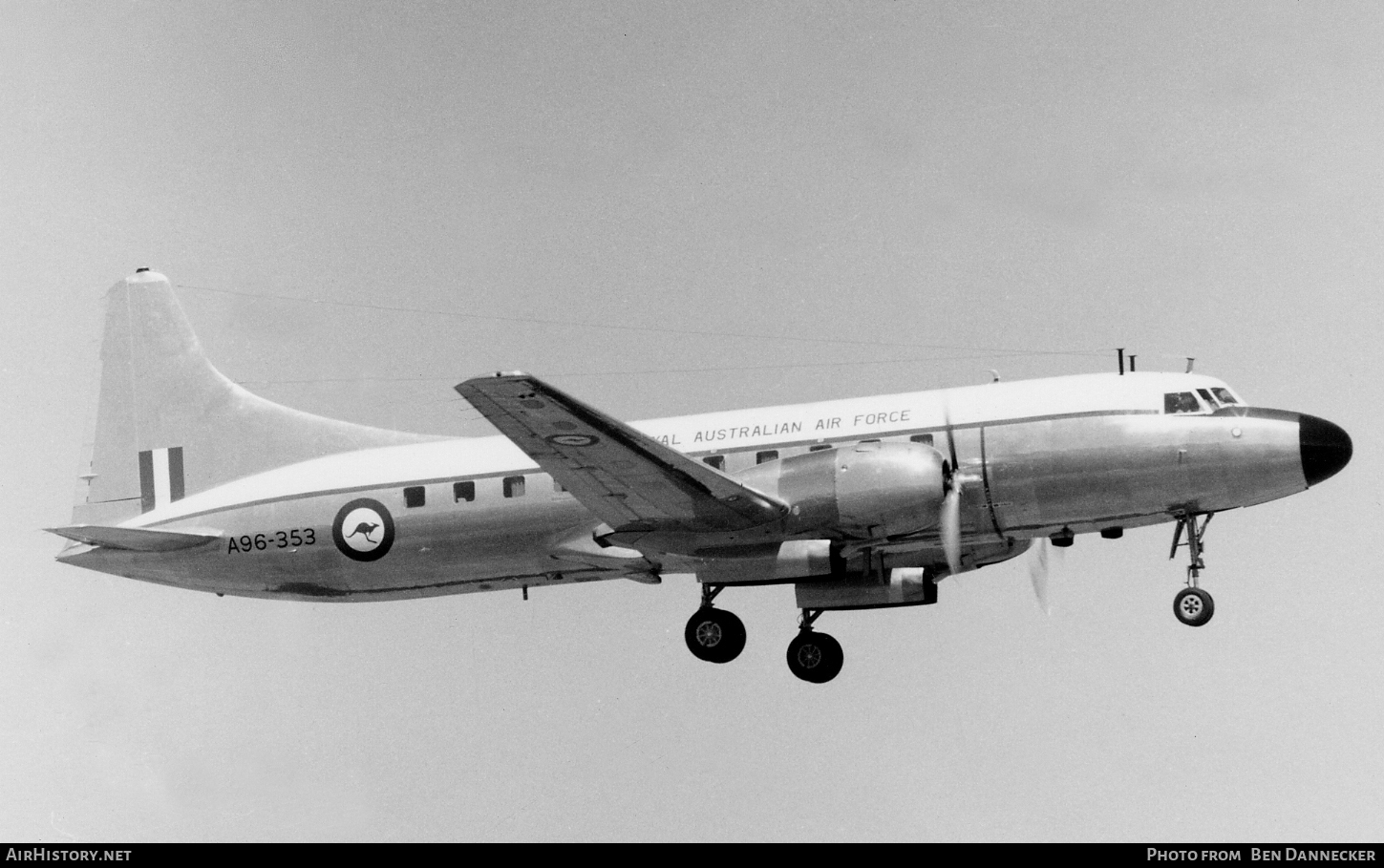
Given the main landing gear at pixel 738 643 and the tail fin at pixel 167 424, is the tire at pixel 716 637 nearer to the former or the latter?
the main landing gear at pixel 738 643

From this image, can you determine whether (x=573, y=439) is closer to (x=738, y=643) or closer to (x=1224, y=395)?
(x=738, y=643)

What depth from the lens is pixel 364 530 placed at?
26109 millimetres

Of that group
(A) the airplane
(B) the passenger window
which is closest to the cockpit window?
(A) the airplane

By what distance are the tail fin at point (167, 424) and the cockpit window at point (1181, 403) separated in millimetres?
10201

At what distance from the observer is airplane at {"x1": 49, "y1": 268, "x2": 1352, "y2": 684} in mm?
23531

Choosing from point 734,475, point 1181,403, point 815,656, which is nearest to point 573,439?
point 734,475

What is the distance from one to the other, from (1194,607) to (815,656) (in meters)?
5.08

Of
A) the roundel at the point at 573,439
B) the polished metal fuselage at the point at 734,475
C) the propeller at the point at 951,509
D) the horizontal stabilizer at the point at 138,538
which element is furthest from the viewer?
the horizontal stabilizer at the point at 138,538

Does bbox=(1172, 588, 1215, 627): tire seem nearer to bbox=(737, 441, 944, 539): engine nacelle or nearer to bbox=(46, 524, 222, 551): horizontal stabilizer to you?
bbox=(737, 441, 944, 539): engine nacelle

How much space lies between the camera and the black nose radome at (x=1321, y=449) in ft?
76.7

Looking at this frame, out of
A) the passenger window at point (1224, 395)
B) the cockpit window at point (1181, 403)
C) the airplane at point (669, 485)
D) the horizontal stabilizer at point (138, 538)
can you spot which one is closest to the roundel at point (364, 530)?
the airplane at point (669, 485)
